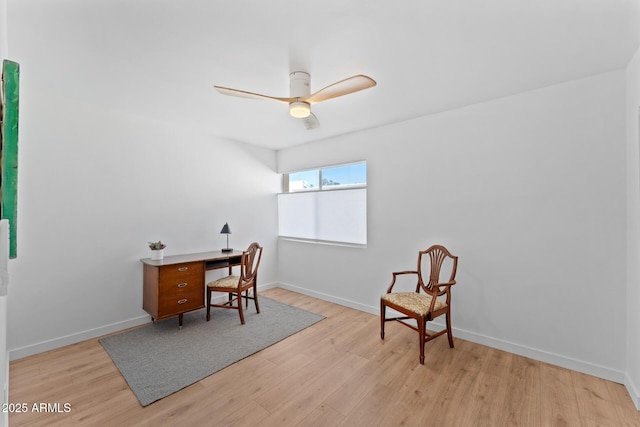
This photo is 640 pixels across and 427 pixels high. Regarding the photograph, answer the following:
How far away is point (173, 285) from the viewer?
3035mm

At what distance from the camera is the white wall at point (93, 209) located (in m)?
2.57

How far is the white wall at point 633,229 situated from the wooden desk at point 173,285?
3885 millimetres

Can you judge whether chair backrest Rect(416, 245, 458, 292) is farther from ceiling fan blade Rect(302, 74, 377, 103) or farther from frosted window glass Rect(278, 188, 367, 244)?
ceiling fan blade Rect(302, 74, 377, 103)

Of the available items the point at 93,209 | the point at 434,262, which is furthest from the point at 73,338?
the point at 434,262

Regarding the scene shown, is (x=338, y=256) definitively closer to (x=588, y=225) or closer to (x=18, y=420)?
(x=588, y=225)

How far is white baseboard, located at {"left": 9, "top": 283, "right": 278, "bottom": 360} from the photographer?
250 cm

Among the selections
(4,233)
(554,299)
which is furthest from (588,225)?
(4,233)

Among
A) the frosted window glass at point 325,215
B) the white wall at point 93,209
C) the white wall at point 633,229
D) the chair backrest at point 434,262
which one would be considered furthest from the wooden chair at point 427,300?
the white wall at point 93,209

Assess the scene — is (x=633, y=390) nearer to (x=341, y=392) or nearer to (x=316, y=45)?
(x=341, y=392)

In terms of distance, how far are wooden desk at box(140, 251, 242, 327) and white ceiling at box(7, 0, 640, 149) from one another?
5.82 ft

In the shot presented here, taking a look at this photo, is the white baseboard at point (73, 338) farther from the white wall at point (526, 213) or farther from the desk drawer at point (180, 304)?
the white wall at point (526, 213)

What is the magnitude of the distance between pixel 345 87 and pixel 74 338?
3.58m

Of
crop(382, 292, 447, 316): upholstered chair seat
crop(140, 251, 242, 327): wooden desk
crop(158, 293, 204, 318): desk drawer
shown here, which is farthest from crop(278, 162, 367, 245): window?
crop(158, 293, 204, 318): desk drawer

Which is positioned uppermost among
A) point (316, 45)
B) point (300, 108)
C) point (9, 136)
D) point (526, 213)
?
point (316, 45)
